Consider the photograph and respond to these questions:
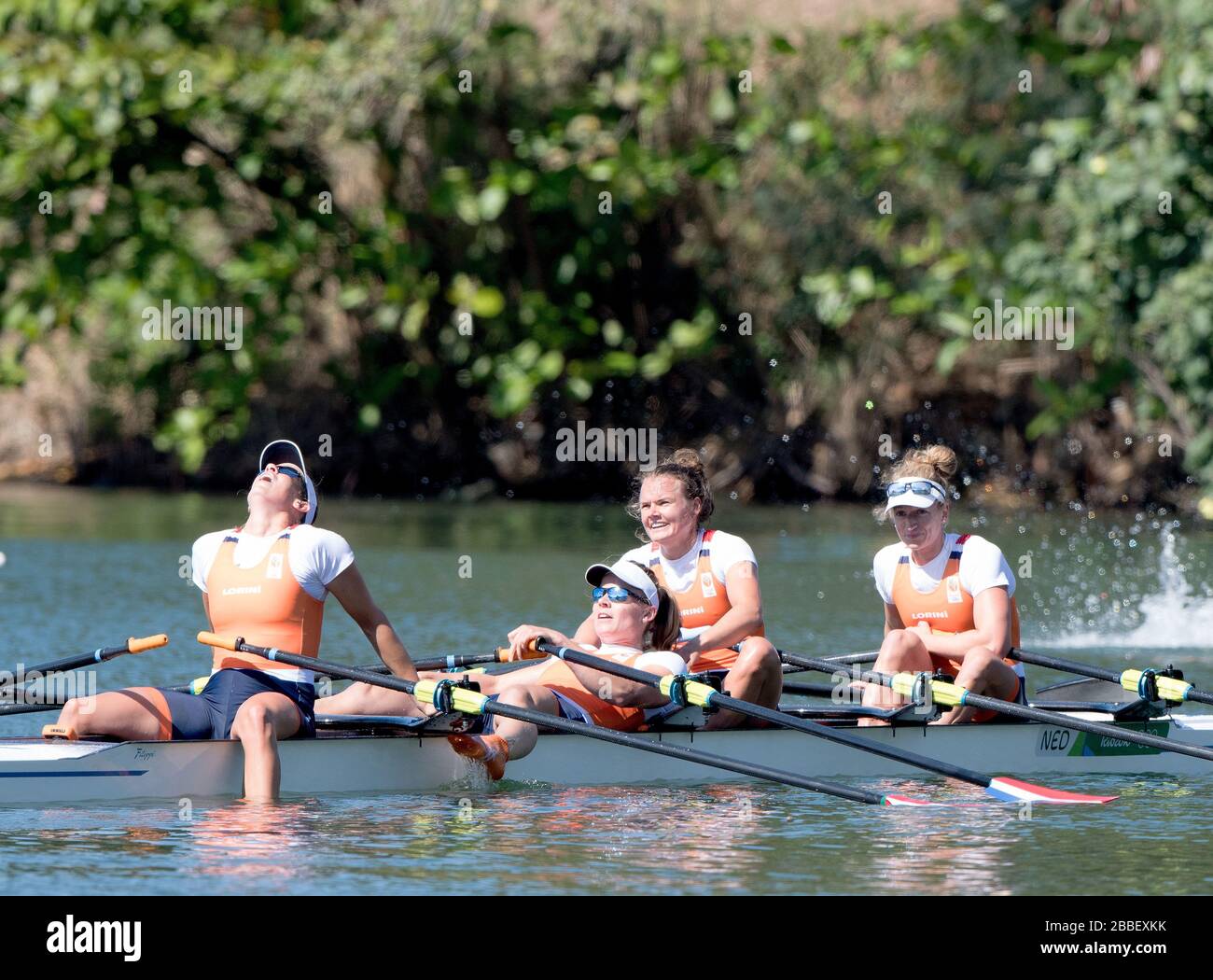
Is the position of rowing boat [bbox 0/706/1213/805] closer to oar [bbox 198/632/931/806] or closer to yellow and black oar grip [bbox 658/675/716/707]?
oar [bbox 198/632/931/806]

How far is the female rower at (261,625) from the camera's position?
24.6 ft

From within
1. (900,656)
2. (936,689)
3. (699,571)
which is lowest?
(936,689)

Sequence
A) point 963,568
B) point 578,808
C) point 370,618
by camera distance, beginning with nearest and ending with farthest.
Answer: point 370,618 < point 578,808 < point 963,568

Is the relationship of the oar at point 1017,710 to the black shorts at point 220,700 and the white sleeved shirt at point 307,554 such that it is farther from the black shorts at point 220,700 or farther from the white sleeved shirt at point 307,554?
the black shorts at point 220,700

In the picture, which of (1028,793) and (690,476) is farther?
(690,476)

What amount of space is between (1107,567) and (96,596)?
836 cm

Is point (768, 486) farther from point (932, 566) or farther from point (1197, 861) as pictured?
point (1197, 861)

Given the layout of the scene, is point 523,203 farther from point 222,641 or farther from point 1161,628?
point 222,641

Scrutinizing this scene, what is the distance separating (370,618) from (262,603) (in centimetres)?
44

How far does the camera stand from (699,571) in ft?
28.7

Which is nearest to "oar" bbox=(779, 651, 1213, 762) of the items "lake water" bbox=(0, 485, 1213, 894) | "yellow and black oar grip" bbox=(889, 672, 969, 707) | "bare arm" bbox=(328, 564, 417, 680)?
"yellow and black oar grip" bbox=(889, 672, 969, 707)
